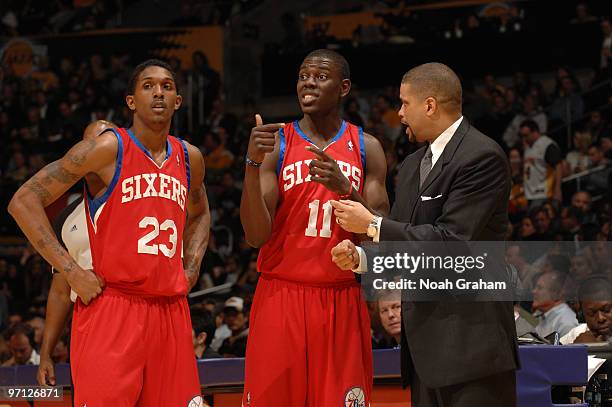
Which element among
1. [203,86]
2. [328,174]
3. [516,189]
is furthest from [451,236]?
[203,86]

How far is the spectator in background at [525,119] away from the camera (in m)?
13.2

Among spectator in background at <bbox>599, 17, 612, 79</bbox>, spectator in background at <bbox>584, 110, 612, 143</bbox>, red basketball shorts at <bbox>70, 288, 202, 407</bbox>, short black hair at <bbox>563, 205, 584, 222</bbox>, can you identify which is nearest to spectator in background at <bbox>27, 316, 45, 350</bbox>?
red basketball shorts at <bbox>70, 288, 202, 407</bbox>

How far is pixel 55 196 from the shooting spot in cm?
494

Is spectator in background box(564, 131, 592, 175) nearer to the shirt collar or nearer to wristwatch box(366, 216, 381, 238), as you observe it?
the shirt collar

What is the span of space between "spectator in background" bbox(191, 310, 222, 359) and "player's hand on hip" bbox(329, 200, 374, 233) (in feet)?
11.2

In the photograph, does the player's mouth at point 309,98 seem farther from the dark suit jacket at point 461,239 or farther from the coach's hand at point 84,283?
the coach's hand at point 84,283

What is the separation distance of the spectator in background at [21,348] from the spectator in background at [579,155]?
688cm

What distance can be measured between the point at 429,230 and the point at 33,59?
15.2 metres

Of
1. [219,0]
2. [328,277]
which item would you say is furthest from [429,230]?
[219,0]

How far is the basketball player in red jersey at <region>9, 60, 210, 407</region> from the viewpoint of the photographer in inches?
188

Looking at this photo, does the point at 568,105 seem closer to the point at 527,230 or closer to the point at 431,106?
the point at 527,230

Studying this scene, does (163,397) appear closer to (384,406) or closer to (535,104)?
(384,406)

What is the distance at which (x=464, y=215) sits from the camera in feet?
13.4

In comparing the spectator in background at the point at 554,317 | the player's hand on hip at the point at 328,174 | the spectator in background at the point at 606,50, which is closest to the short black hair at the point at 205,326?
the spectator in background at the point at 554,317
